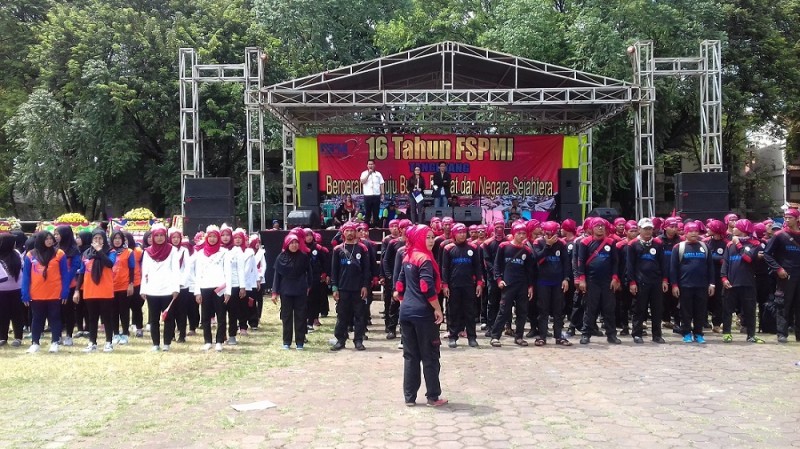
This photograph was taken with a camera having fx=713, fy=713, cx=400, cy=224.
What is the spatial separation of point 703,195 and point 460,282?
8.32m

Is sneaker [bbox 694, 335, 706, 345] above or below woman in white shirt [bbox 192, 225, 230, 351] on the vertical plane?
below

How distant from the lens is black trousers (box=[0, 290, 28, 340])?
10.4 m

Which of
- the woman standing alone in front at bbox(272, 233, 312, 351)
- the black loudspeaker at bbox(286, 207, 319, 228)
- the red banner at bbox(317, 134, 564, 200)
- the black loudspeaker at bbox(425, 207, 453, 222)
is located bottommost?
the woman standing alone in front at bbox(272, 233, 312, 351)

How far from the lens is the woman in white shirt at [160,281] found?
966 cm

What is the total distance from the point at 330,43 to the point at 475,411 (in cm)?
2476

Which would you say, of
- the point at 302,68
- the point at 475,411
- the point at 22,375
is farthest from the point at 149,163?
the point at 475,411

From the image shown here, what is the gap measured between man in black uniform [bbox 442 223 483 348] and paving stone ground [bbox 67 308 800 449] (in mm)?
834

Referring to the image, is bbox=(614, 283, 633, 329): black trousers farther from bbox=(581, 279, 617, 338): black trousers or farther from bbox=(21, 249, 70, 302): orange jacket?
bbox=(21, 249, 70, 302): orange jacket

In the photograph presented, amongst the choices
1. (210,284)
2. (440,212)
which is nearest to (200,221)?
(440,212)

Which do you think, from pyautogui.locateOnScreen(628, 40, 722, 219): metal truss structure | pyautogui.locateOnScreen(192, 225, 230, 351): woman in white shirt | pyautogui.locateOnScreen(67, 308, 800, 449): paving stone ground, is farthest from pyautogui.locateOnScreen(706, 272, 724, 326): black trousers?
pyautogui.locateOnScreen(192, 225, 230, 351): woman in white shirt

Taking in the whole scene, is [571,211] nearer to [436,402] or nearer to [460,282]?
[460,282]

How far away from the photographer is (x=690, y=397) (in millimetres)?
6758

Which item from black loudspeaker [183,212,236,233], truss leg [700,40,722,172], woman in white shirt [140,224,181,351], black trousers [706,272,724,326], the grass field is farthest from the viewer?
truss leg [700,40,722,172]

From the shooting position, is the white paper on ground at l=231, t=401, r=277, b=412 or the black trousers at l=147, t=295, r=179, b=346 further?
the black trousers at l=147, t=295, r=179, b=346
